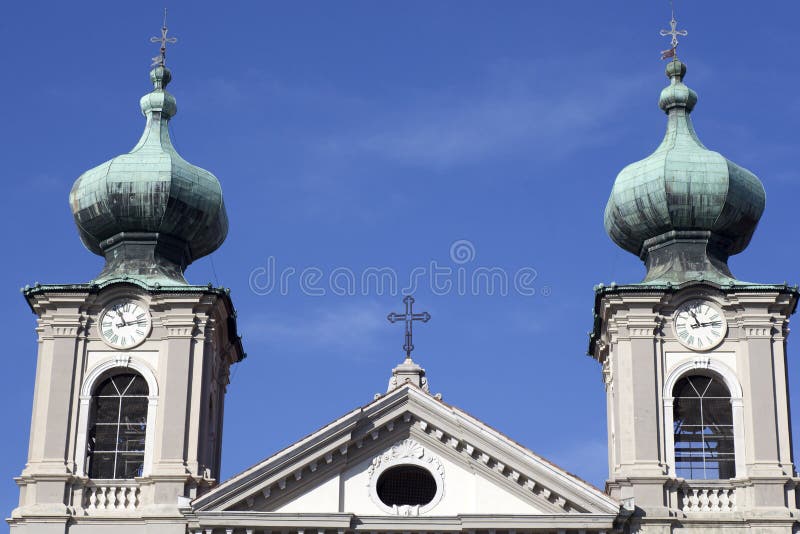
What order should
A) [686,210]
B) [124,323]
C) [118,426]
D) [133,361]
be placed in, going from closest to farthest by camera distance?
[118,426]
[133,361]
[124,323]
[686,210]

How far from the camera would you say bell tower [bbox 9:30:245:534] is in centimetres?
3200

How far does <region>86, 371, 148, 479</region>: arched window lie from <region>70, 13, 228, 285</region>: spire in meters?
2.02

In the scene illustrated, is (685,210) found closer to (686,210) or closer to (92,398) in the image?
(686,210)

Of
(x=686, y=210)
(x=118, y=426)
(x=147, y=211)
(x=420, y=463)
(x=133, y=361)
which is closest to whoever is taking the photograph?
(x=420, y=463)

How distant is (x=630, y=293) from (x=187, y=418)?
7.68 m

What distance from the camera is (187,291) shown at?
109 feet

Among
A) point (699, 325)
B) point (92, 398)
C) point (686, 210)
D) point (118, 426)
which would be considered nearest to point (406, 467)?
point (118, 426)

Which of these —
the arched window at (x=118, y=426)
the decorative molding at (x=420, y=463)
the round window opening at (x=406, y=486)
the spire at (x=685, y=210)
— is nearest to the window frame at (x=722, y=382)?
the spire at (x=685, y=210)

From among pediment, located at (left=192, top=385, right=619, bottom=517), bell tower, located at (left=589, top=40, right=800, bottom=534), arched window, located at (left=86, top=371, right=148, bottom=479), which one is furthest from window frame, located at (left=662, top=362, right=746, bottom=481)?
arched window, located at (left=86, top=371, right=148, bottom=479)

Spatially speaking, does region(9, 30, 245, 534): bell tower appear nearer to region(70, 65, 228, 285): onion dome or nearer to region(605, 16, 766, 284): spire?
region(70, 65, 228, 285): onion dome

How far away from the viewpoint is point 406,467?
31859 mm

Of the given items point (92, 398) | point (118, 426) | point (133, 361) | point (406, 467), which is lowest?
point (406, 467)

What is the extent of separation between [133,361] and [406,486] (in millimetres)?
5174

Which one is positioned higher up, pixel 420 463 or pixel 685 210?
pixel 685 210
